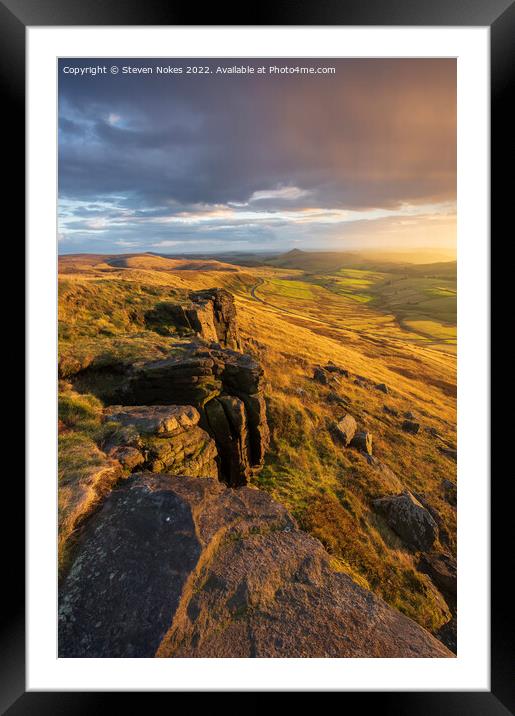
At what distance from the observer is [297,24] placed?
436cm

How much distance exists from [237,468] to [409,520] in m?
4.89

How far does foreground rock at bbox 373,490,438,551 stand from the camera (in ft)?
26.4

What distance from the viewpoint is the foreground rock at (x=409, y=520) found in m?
8.04

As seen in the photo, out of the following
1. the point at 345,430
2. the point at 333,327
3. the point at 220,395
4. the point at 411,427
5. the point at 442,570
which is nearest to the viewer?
the point at 442,570

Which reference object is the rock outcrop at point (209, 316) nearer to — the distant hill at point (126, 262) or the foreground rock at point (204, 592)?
the distant hill at point (126, 262)

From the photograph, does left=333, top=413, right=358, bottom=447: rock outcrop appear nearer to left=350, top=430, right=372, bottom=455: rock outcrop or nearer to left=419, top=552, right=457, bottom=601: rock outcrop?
left=350, top=430, right=372, bottom=455: rock outcrop

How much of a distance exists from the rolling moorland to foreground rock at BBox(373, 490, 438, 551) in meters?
0.03

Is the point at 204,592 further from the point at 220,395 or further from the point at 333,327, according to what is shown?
the point at 333,327

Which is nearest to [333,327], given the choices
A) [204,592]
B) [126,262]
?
[126,262]

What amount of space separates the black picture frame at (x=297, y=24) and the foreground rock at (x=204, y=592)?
0.76 metres
